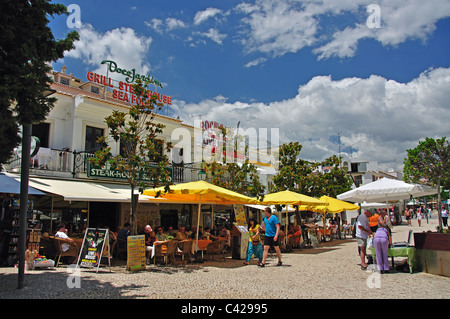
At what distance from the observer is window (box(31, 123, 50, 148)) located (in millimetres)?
13708

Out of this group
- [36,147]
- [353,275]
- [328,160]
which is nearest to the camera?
[353,275]

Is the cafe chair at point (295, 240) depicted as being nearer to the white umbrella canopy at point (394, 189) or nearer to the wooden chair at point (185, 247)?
the white umbrella canopy at point (394, 189)

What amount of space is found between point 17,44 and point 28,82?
825mm

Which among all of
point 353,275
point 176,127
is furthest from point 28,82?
point 176,127

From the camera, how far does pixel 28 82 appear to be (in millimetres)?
5848

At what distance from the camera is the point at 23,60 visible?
599 cm

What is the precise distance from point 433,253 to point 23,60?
9252 millimetres

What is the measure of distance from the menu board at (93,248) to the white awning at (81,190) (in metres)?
1.75

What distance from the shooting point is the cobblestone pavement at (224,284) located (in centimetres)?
610

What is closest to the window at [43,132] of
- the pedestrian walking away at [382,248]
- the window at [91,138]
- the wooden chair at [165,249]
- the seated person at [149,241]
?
the window at [91,138]

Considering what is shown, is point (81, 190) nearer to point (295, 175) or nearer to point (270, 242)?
point (270, 242)
